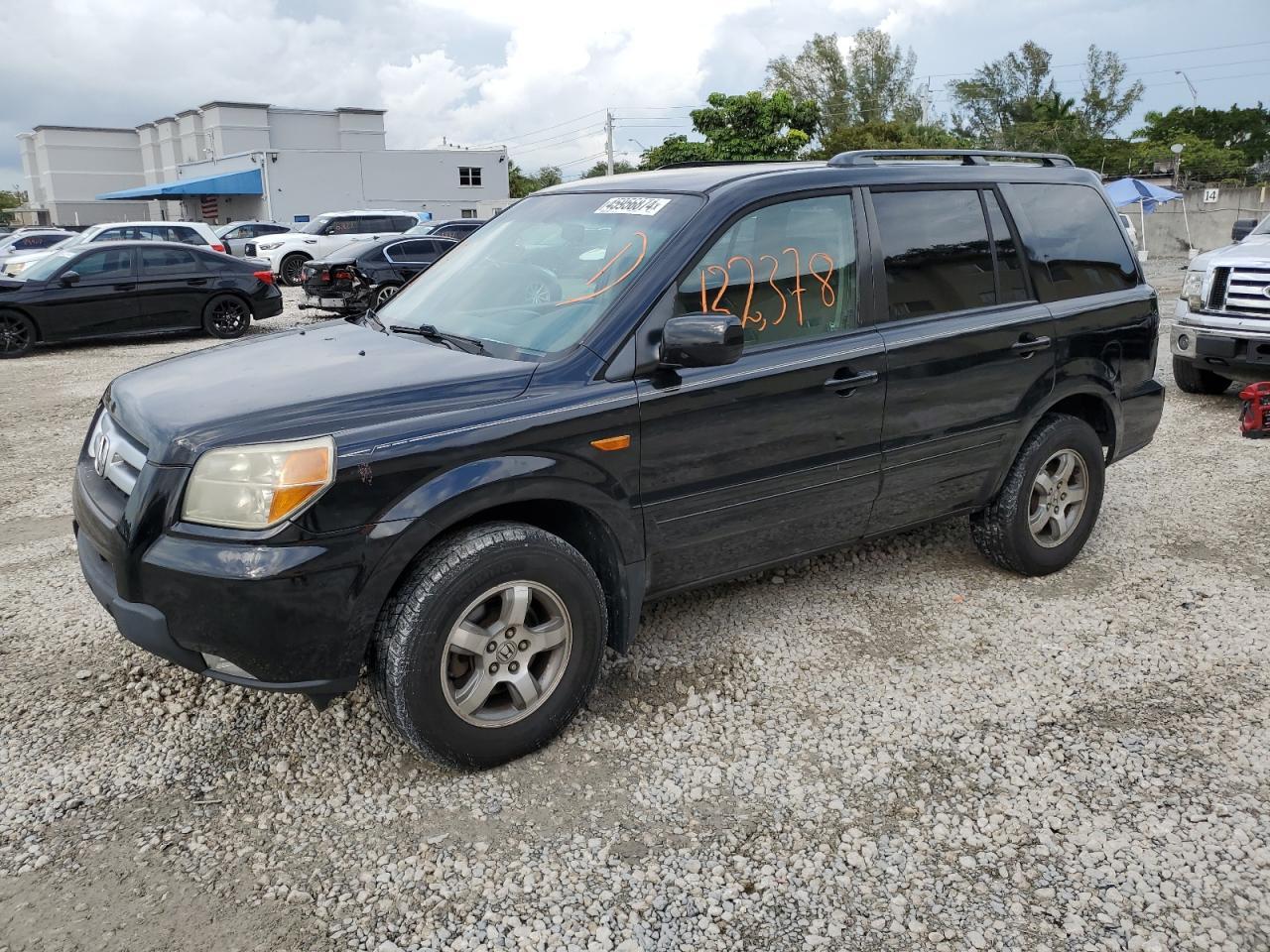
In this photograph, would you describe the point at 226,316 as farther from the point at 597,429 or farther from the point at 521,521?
the point at 597,429

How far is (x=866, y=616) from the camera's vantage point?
4469 mm

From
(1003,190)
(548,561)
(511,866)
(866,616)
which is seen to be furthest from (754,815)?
(1003,190)

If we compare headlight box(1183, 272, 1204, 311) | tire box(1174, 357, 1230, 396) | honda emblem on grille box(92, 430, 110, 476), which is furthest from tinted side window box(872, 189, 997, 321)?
tire box(1174, 357, 1230, 396)

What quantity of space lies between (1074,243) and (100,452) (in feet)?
13.9

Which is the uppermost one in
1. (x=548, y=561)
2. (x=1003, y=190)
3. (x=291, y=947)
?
(x=1003, y=190)

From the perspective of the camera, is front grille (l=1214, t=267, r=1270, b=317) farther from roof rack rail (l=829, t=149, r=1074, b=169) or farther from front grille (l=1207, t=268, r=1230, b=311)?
roof rack rail (l=829, t=149, r=1074, b=169)

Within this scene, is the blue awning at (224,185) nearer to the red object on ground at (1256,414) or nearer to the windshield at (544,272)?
the red object on ground at (1256,414)

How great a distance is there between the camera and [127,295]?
44.6ft

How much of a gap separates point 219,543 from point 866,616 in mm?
2791

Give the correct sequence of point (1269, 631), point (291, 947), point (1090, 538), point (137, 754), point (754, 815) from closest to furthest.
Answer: point (291, 947)
point (754, 815)
point (137, 754)
point (1269, 631)
point (1090, 538)

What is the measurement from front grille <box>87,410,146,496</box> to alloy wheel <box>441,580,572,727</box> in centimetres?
108

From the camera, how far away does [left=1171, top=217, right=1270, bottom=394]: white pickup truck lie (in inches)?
326

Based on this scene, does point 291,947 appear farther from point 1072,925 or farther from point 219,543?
point 1072,925

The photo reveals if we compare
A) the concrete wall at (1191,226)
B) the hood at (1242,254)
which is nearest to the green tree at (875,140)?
the concrete wall at (1191,226)
